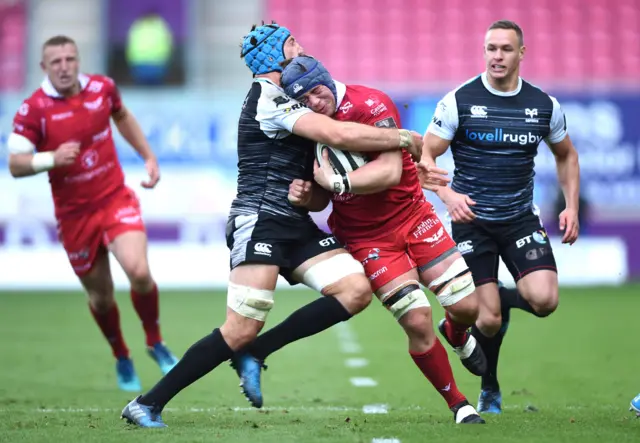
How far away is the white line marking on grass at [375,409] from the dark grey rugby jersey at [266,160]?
4.99 feet

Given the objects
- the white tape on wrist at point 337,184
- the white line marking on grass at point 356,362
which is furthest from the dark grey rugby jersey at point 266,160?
the white line marking on grass at point 356,362

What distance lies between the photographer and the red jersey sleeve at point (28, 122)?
8.68 metres

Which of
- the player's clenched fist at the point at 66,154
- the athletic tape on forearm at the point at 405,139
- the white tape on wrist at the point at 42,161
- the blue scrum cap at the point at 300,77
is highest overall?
the blue scrum cap at the point at 300,77

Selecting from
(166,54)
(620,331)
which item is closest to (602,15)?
(166,54)

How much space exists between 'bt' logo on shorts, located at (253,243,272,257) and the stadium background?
39.9 feet

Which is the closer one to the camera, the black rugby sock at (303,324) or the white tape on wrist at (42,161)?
the black rugby sock at (303,324)

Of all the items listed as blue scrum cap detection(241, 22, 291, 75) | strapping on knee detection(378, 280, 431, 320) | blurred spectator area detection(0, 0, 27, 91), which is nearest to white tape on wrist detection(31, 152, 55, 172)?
blue scrum cap detection(241, 22, 291, 75)

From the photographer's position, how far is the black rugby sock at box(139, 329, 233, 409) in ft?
20.7

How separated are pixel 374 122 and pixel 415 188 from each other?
58cm

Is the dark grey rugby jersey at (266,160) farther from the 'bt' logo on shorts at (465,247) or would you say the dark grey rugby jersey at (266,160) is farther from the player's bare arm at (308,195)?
the 'bt' logo on shorts at (465,247)

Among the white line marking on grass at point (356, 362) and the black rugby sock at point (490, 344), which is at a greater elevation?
the black rugby sock at point (490, 344)

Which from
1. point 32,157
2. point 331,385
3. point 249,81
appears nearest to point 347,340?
point 331,385

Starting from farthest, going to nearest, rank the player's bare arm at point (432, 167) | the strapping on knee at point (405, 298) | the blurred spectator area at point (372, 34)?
the blurred spectator area at point (372, 34)
the player's bare arm at point (432, 167)
the strapping on knee at point (405, 298)

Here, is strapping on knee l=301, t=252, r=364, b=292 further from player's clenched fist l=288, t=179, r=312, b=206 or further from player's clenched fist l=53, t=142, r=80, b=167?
player's clenched fist l=53, t=142, r=80, b=167
